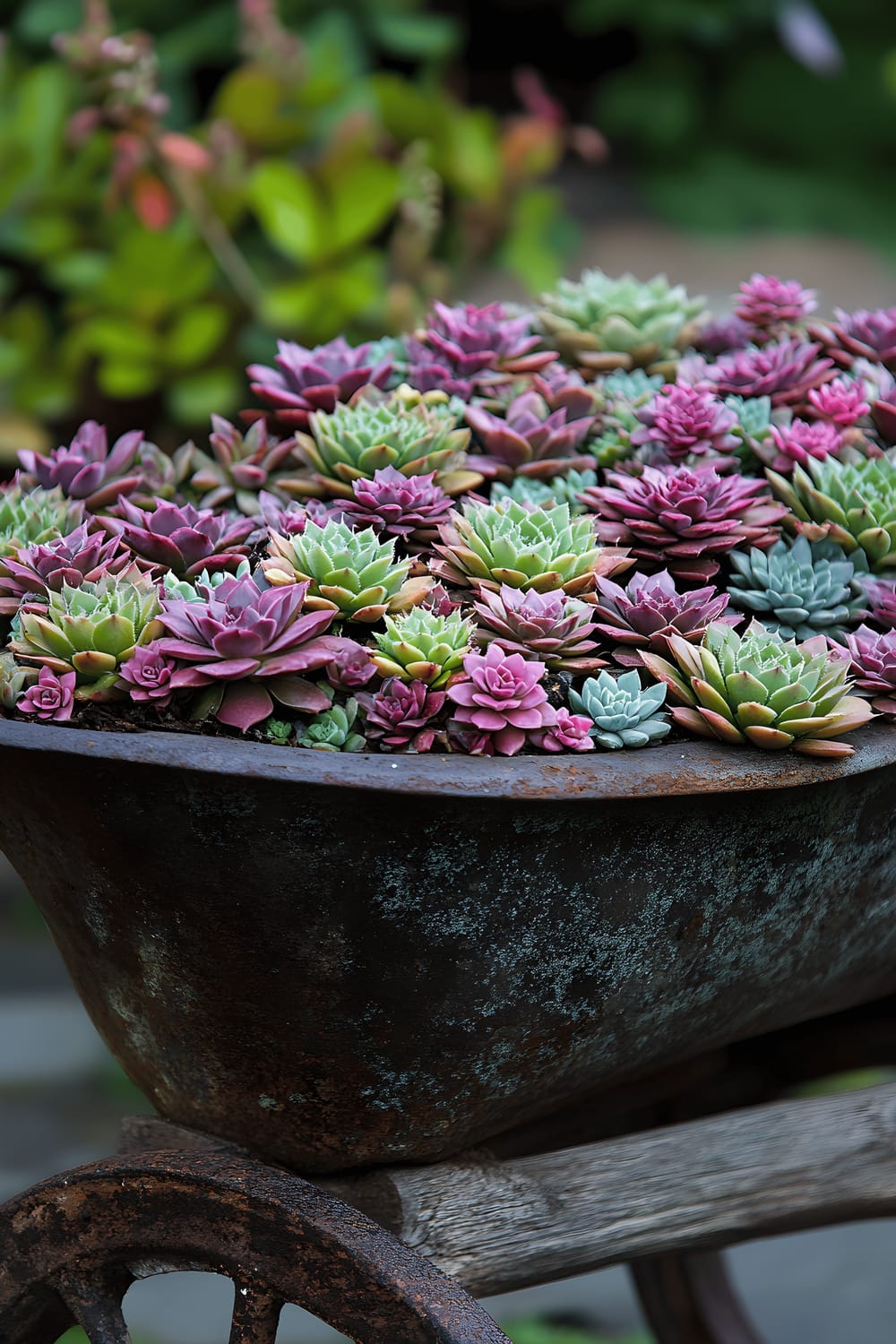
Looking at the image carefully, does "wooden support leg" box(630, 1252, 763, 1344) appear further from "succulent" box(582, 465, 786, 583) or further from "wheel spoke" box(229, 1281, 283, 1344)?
"succulent" box(582, 465, 786, 583)

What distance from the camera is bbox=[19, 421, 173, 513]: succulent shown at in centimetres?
97

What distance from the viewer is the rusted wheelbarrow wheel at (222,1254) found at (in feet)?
2.50

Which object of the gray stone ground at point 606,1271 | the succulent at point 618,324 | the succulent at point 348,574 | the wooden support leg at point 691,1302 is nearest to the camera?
the succulent at point 348,574

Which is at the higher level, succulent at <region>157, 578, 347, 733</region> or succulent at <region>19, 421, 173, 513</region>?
succulent at <region>19, 421, 173, 513</region>

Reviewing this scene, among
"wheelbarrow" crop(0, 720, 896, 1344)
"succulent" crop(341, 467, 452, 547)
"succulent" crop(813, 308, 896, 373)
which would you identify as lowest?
"wheelbarrow" crop(0, 720, 896, 1344)

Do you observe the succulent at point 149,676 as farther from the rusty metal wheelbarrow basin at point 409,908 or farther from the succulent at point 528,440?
the succulent at point 528,440

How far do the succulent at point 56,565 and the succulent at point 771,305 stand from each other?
690 millimetres

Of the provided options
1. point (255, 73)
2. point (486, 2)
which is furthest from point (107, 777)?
point (486, 2)

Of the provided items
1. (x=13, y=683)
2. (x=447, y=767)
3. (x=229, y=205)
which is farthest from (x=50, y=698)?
(x=229, y=205)

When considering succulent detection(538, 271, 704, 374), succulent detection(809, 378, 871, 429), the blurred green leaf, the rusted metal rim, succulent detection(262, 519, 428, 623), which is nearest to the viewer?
the rusted metal rim

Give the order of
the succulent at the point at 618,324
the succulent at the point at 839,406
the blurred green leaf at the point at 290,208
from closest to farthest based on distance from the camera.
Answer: the succulent at the point at 839,406
the succulent at the point at 618,324
the blurred green leaf at the point at 290,208

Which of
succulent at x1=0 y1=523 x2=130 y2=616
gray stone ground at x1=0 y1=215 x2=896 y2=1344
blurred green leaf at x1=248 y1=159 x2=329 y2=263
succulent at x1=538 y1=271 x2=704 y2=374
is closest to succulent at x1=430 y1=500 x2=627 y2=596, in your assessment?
succulent at x1=0 y1=523 x2=130 y2=616

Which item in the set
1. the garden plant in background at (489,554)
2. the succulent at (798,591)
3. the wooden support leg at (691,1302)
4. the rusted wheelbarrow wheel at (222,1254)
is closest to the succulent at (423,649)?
the garden plant in background at (489,554)

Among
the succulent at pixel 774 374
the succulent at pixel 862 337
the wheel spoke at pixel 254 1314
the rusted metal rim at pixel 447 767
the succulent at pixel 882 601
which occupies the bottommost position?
the wheel spoke at pixel 254 1314
